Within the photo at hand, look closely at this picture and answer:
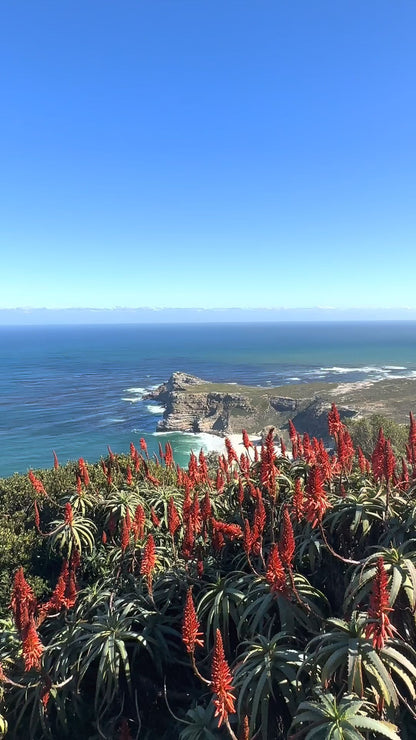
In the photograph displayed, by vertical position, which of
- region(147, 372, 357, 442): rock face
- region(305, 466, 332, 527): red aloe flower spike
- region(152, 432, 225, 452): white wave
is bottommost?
region(152, 432, 225, 452): white wave

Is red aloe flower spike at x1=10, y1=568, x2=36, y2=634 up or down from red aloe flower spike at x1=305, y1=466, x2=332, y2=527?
down

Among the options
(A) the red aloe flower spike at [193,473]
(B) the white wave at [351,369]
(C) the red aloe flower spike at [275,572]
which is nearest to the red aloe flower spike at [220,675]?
(C) the red aloe flower spike at [275,572]

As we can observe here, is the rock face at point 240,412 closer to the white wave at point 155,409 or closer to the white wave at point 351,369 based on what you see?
the white wave at point 155,409

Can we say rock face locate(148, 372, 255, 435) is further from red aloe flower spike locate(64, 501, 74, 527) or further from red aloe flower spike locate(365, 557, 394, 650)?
red aloe flower spike locate(365, 557, 394, 650)

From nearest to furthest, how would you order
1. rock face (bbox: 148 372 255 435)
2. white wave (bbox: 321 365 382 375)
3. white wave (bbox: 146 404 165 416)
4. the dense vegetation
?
the dense vegetation, rock face (bbox: 148 372 255 435), white wave (bbox: 146 404 165 416), white wave (bbox: 321 365 382 375)

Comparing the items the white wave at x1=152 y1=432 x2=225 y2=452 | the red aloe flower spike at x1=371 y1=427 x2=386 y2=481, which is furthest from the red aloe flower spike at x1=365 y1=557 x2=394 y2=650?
the white wave at x1=152 y1=432 x2=225 y2=452

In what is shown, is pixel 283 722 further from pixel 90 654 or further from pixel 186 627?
pixel 90 654

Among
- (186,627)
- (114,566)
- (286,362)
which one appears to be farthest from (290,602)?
(286,362)
